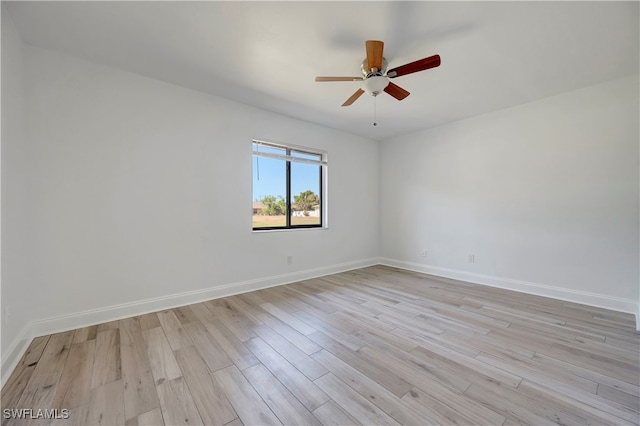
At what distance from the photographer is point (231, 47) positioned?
2.16 metres

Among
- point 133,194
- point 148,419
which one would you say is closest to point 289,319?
point 148,419

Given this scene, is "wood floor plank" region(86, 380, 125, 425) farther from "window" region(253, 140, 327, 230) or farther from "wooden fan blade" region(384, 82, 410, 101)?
"wooden fan blade" region(384, 82, 410, 101)

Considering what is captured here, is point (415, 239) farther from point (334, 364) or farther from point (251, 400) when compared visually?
point (251, 400)

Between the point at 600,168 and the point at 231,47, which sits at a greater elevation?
the point at 231,47

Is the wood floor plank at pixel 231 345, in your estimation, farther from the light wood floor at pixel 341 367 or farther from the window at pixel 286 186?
the window at pixel 286 186

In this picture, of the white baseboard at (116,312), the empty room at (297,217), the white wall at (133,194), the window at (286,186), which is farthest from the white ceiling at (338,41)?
the white baseboard at (116,312)

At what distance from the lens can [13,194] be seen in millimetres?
1854

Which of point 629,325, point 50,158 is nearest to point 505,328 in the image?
point 629,325

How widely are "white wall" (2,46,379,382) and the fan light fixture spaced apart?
1.74 meters

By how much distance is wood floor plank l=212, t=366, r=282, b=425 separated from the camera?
1281 millimetres

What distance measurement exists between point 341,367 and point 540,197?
331 centimetres

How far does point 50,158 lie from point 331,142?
3.38 meters

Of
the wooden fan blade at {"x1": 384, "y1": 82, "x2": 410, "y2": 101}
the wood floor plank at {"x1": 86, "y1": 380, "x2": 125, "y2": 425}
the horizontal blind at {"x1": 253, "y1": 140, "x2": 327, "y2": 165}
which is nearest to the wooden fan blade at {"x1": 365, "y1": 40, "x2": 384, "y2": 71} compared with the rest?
the wooden fan blade at {"x1": 384, "y1": 82, "x2": 410, "y2": 101}

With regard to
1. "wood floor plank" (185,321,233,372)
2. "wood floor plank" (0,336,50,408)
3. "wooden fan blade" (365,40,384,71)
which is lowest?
"wood floor plank" (185,321,233,372)
